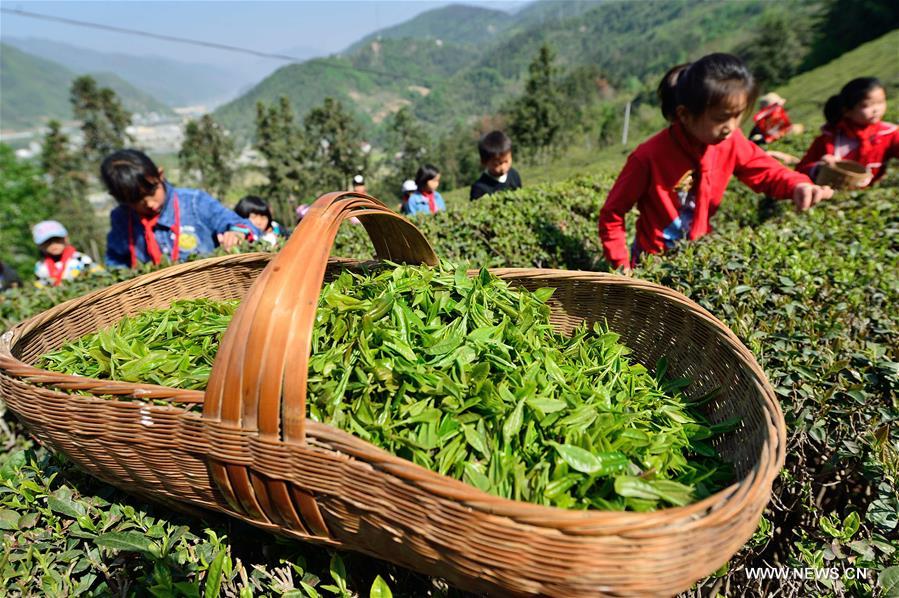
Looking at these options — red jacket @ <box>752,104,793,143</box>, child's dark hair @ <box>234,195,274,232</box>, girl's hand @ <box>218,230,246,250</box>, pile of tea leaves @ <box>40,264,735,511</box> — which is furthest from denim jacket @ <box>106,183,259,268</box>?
red jacket @ <box>752,104,793,143</box>

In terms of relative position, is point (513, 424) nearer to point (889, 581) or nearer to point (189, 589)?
point (189, 589)

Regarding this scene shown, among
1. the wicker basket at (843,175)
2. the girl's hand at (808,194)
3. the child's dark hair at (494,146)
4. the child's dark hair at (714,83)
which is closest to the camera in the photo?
the child's dark hair at (714,83)

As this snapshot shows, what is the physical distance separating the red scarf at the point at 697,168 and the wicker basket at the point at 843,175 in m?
1.17

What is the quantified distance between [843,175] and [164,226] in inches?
195

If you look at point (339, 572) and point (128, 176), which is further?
point (128, 176)

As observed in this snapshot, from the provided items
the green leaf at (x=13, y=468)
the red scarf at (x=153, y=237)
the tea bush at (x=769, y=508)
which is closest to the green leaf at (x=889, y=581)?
the tea bush at (x=769, y=508)

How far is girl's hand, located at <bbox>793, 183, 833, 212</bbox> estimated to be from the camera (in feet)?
8.84

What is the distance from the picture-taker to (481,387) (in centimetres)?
137

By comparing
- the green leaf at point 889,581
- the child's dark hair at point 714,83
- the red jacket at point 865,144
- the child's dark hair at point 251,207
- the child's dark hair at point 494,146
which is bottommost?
the green leaf at point 889,581

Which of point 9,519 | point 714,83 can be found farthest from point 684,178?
point 9,519

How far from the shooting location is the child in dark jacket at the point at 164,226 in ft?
11.0

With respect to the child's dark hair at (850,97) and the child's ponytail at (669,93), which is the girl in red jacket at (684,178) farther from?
the child's dark hair at (850,97)

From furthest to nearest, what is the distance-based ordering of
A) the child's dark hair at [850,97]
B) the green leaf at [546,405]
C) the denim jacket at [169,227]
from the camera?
1. the child's dark hair at [850,97]
2. the denim jacket at [169,227]
3. the green leaf at [546,405]

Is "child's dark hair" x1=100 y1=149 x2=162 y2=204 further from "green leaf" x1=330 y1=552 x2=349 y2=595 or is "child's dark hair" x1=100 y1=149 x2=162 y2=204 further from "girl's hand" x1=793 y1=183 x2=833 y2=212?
"girl's hand" x1=793 y1=183 x2=833 y2=212
